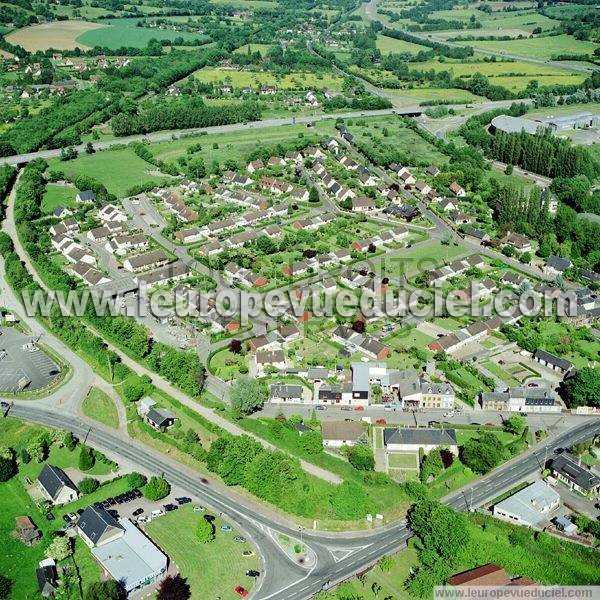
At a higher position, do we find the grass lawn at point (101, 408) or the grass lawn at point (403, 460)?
the grass lawn at point (101, 408)

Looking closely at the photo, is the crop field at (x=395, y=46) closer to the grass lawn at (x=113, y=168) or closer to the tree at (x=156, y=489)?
the grass lawn at (x=113, y=168)

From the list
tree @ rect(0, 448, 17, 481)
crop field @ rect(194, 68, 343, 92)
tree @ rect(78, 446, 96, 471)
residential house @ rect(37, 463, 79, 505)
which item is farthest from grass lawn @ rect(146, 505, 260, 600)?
crop field @ rect(194, 68, 343, 92)

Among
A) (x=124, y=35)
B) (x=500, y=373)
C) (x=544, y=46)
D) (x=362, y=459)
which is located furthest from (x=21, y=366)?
(x=544, y=46)

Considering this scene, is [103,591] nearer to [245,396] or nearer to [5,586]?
[5,586]

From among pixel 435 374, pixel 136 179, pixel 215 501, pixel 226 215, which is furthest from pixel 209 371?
pixel 136 179

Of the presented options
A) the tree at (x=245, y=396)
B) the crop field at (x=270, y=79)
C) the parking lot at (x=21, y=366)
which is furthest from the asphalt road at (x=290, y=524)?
the crop field at (x=270, y=79)

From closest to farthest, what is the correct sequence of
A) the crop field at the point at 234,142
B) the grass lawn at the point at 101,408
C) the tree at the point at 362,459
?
1. the tree at the point at 362,459
2. the grass lawn at the point at 101,408
3. the crop field at the point at 234,142

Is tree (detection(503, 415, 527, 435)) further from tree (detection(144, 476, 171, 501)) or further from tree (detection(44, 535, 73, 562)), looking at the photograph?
tree (detection(44, 535, 73, 562))
